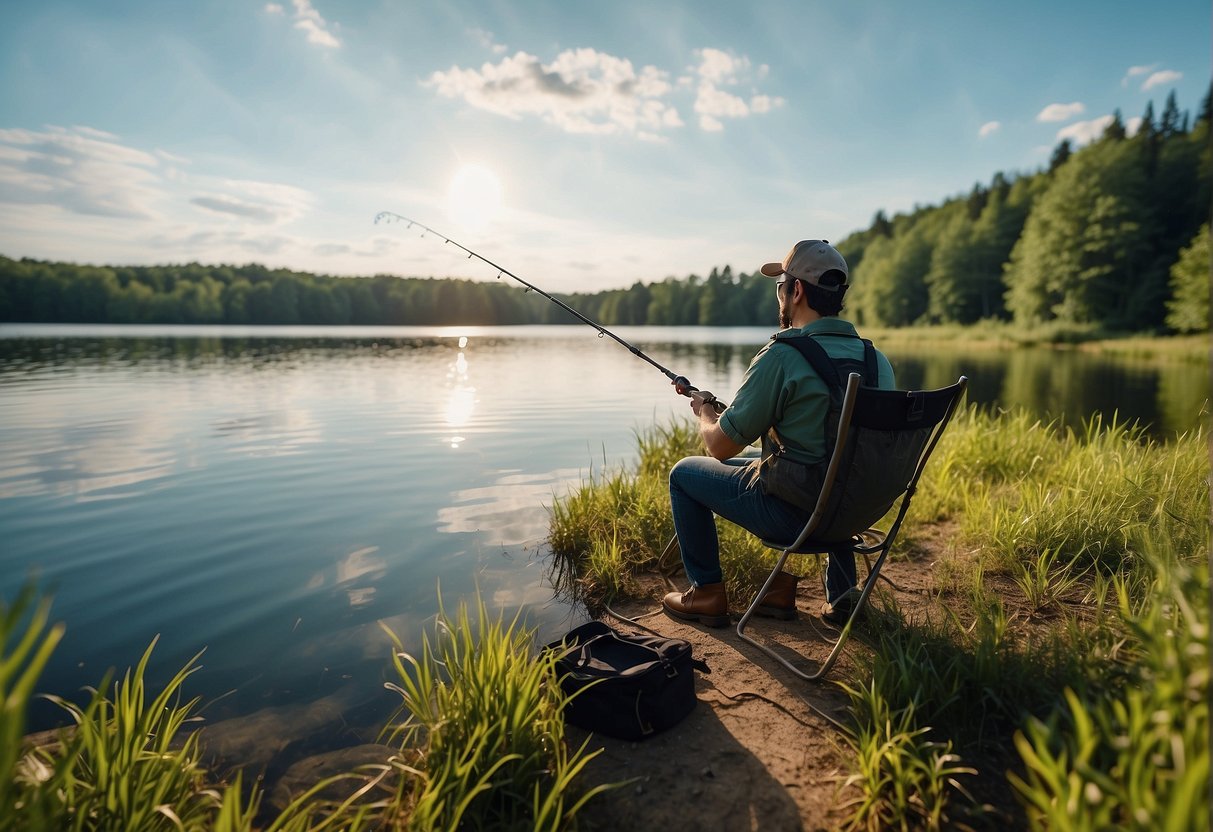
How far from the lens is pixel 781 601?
13.3ft

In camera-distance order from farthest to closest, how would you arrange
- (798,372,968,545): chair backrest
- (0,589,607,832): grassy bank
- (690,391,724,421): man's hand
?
(690,391,724,421): man's hand
(798,372,968,545): chair backrest
(0,589,607,832): grassy bank

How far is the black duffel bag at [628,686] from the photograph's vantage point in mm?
2736

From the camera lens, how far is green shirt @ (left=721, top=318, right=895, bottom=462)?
10.3 ft

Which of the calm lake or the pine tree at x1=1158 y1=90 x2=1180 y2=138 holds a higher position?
the pine tree at x1=1158 y1=90 x2=1180 y2=138

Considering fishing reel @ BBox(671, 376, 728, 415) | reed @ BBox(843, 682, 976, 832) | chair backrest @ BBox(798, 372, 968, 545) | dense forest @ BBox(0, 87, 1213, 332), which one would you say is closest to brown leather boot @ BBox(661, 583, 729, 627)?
chair backrest @ BBox(798, 372, 968, 545)

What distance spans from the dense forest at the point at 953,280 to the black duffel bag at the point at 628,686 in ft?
46.8

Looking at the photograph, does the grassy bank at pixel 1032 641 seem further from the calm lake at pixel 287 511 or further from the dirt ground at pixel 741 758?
the calm lake at pixel 287 511

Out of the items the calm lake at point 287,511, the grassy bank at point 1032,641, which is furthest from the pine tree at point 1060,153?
the grassy bank at point 1032,641

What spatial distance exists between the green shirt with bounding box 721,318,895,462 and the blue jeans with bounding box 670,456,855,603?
13.9 inches

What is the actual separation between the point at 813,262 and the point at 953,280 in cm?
6877

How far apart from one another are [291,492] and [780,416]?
689 centimetres

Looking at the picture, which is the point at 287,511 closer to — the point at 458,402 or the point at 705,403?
the point at 705,403

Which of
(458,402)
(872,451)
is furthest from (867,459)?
(458,402)

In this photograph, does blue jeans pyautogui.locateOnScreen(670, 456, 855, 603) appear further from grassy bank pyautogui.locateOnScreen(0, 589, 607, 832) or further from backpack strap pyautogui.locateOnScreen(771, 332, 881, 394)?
grassy bank pyautogui.locateOnScreen(0, 589, 607, 832)
